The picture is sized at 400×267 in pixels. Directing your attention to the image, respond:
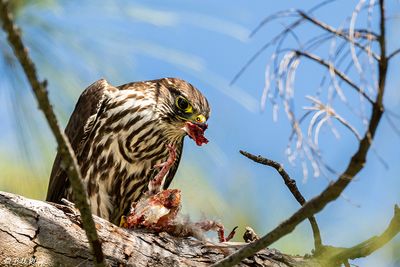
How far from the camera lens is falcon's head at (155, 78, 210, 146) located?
14.7 feet

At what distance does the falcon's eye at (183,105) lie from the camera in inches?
181

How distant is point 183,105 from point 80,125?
0.68 meters

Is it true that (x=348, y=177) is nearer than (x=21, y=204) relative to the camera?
Yes

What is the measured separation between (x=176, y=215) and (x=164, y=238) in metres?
0.20

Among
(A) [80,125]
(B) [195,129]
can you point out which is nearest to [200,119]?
(B) [195,129]

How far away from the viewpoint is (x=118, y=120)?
4359mm

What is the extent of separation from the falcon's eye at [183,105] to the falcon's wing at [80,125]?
1.43ft

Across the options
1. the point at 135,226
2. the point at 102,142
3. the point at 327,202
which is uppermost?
the point at 102,142

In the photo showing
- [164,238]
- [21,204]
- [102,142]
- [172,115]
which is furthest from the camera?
[172,115]

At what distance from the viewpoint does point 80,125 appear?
431cm

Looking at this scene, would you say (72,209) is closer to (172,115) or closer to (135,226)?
(135,226)

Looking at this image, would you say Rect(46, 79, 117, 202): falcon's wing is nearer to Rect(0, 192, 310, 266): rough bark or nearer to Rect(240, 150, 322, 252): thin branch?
Rect(0, 192, 310, 266): rough bark

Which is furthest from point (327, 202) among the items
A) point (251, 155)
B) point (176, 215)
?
point (176, 215)

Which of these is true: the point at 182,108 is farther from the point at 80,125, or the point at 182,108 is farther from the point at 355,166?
the point at 355,166
